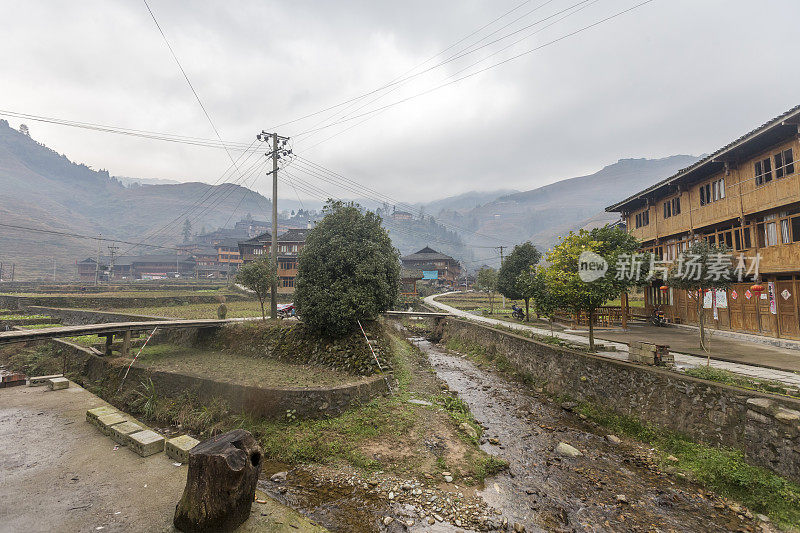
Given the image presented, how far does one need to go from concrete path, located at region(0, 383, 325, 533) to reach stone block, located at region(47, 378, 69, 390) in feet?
14.9

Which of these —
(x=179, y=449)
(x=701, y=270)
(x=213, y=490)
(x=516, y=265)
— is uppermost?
(x=516, y=265)

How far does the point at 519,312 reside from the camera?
110 feet

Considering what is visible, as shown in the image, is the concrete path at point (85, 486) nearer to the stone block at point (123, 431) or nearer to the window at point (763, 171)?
the stone block at point (123, 431)

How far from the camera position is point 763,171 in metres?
19.1

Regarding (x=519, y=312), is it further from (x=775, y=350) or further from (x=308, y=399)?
(x=308, y=399)

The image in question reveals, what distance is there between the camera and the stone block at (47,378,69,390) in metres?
14.1

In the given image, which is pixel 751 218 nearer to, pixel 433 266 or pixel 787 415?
pixel 787 415

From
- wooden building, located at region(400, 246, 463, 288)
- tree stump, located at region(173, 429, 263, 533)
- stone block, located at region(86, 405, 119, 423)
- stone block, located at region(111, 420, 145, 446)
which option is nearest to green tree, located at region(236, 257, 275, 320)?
stone block, located at region(86, 405, 119, 423)

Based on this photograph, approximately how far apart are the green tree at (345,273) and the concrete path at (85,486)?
843cm

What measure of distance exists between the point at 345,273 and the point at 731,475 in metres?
15.0

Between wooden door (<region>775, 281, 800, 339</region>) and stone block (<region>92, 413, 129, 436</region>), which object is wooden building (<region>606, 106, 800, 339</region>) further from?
stone block (<region>92, 413, 129, 436</region>)

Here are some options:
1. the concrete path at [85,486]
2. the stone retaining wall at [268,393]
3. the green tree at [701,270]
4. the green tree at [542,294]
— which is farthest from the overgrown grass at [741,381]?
the concrete path at [85,486]

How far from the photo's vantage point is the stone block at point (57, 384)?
14.1 m

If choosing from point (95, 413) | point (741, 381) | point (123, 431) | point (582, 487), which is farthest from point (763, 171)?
point (95, 413)
